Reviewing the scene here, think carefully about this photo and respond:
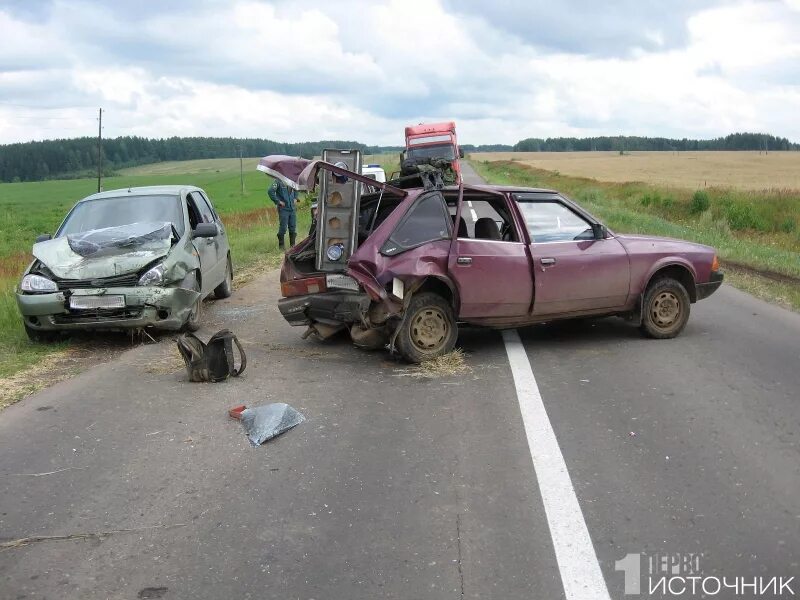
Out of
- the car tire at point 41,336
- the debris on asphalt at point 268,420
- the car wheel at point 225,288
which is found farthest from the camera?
the car wheel at point 225,288

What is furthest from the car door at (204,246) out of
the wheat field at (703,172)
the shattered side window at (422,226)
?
the wheat field at (703,172)

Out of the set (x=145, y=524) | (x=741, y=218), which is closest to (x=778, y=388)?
(x=145, y=524)

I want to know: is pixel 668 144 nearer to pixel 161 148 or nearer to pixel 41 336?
pixel 161 148

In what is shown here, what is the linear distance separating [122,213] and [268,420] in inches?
221

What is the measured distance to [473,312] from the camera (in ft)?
25.8

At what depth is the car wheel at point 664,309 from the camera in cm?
863

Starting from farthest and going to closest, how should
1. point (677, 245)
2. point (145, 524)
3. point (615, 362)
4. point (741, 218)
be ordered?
point (741, 218)
point (677, 245)
point (615, 362)
point (145, 524)

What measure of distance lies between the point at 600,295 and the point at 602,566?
16.3 ft

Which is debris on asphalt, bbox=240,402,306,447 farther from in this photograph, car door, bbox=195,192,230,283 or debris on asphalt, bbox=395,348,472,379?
car door, bbox=195,192,230,283

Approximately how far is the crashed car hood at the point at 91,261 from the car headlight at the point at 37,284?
0.41 feet

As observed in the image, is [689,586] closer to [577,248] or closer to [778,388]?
[778,388]

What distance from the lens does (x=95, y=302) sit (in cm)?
877

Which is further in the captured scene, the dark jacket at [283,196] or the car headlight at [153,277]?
the dark jacket at [283,196]

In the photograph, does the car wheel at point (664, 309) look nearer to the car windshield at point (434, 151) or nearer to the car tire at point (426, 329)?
the car tire at point (426, 329)
